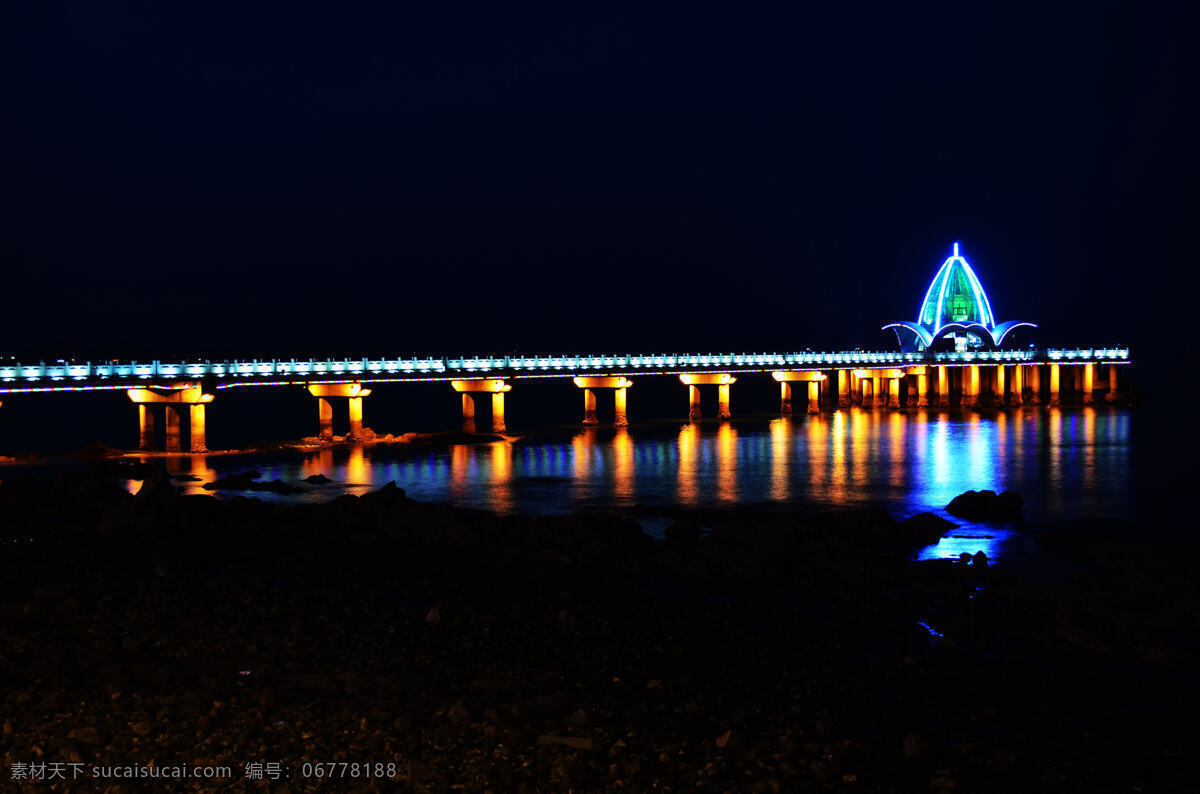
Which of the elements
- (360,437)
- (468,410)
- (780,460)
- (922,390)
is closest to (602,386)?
(468,410)

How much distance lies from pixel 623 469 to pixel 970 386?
74.5 m

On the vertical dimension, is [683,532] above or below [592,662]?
below

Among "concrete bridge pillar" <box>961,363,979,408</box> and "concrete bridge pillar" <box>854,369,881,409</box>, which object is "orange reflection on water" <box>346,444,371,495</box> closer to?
"concrete bridge pillar" <box>854,369,881,409</box>

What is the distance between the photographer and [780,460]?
5106 cm

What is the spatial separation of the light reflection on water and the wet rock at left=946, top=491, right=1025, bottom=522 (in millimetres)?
2028

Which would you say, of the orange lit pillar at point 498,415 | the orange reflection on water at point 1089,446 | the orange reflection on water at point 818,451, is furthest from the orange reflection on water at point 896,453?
the orange lit pillar at point 498,415

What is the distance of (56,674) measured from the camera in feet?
36.2

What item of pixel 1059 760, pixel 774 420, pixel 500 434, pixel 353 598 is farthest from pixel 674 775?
pixel 774 420

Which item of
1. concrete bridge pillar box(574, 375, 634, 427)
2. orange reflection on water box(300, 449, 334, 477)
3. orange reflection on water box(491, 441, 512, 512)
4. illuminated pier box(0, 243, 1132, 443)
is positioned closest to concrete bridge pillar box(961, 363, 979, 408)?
illuminated pier box(0, 243, 1132, 443)

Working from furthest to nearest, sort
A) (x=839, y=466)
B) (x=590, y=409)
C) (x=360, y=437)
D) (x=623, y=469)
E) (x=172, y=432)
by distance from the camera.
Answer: (x=590, y=409)
(x=360, y=437)
(x=172, y=432)
(x=839, y=466)
(x=623, y=469)

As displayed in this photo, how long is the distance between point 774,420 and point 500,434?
1155 inches

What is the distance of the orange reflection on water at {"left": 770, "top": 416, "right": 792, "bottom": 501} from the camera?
3891cm

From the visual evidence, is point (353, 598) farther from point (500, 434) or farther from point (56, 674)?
point (500, 434)

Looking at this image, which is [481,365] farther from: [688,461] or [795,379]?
[795,379]
